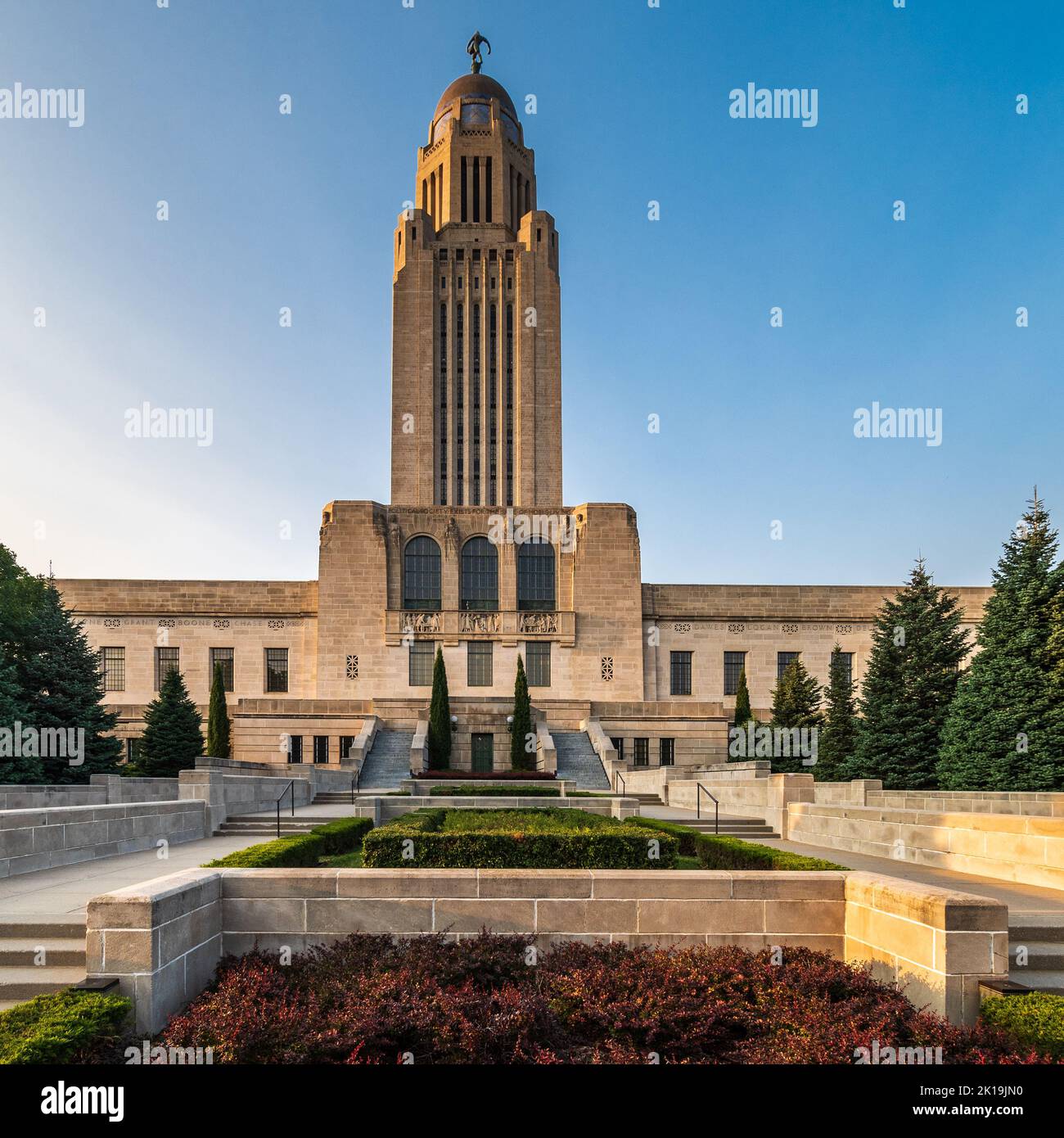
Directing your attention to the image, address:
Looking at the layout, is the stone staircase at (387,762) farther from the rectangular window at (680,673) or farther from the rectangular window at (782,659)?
the rectangular window at (782,659)

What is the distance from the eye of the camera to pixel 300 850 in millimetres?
9820

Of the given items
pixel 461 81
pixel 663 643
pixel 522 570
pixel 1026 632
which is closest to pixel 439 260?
pixel 461 81

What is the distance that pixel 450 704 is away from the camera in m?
35.4

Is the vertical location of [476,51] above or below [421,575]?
above

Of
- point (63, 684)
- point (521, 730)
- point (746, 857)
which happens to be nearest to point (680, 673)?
point (521, 730)

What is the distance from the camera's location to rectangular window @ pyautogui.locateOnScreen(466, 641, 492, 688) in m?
39.3

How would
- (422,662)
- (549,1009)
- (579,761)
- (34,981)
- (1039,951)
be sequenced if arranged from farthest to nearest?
(422,662)
(579,761)
(1039,951)
(34,981)
(549,1009)

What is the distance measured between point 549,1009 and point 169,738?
2816 cm

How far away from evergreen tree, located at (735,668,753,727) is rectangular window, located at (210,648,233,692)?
77.0ft

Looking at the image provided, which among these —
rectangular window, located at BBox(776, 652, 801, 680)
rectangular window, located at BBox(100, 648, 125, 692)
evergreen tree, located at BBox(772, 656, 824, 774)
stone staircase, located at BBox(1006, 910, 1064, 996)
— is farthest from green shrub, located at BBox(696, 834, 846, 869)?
rectangular window, located at BBox(100, 648, 125, 692)

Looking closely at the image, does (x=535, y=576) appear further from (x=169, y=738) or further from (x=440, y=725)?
(x=169, y=738)

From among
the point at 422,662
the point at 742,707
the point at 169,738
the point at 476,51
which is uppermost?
the point at 476,51

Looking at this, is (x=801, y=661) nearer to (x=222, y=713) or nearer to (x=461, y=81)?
(x=222, y=713)
